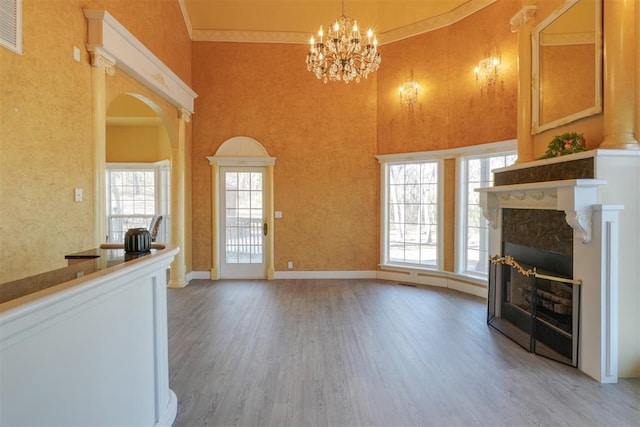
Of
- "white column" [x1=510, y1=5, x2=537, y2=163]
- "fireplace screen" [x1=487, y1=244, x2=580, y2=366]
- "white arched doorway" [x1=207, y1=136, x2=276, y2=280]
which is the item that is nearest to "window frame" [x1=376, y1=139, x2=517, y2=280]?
"white column" [x1=510, y1=5, x2=537, y2=163]

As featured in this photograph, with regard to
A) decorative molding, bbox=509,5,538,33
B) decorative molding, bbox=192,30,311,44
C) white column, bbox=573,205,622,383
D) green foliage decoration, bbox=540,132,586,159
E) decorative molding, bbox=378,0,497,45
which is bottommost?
white column, bbox=573,205,622,383

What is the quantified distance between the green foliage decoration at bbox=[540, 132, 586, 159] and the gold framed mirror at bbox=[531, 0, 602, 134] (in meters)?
0.23

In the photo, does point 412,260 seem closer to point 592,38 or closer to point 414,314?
point 414,314

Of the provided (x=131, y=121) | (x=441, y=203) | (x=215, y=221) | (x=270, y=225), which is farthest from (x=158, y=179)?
(x=441, y=203)

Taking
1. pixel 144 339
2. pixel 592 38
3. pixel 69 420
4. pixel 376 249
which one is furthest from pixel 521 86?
pixel 69 420

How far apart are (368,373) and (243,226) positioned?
A: 4.21m

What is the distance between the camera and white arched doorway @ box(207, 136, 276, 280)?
6184 mm

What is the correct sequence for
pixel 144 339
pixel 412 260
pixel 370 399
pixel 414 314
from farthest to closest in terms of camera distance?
1. pixel 412 260
2. pixel 414 314
3. pixel 370 399
4. pixel 144 339

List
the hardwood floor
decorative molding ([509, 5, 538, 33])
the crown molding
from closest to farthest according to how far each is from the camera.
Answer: the hardwood floor < decorative molding ([509, 5, 538, 33]) < the crown molding

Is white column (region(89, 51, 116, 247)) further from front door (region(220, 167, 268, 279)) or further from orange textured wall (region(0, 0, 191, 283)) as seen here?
front door (region(220, 167, 268, 279))

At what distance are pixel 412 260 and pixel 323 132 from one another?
3.02m

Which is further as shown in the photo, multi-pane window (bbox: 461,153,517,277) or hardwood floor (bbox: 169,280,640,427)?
multi-pane window (bbox: 461,153,517,277)

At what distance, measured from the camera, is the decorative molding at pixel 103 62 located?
10.6 feet

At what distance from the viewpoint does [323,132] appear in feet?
20.4
